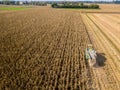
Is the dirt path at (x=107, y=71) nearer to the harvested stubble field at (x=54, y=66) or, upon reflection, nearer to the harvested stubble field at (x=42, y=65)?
the harvested stubble field at (x=54, y=66)

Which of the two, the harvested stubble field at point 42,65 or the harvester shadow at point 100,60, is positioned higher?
the harvested stubble field at point 42,65

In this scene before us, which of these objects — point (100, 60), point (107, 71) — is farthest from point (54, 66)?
point (100, 60)

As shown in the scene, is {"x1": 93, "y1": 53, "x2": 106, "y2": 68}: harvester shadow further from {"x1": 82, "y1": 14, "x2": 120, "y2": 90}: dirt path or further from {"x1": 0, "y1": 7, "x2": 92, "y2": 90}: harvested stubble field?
{"x1": 0, "y1": 7, "x2": 92, "y2": 90}: harvested stubble field

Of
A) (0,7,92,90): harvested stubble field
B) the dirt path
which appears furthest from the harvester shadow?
(0,7,92,90): harvested stubble field

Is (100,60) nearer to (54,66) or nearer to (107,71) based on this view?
(107,71)

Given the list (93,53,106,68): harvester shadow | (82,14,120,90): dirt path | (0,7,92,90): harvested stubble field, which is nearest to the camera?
(0,7,92,90): harvested stubble field

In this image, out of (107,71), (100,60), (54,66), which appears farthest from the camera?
(100,60)

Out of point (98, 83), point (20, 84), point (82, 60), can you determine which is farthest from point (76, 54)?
point (20, 84)

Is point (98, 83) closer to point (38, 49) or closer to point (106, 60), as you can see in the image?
point (106, 60)

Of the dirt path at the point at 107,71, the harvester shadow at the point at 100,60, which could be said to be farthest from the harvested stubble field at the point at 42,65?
the harvester shadow at the point at 100,60

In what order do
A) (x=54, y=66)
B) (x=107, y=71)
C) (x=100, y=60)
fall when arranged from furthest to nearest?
(x=100, y=60) → (x=54, y=66) → (x=107, y=71)

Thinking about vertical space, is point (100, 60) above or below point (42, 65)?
below
